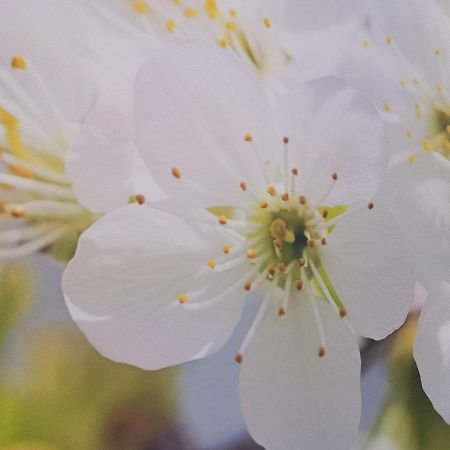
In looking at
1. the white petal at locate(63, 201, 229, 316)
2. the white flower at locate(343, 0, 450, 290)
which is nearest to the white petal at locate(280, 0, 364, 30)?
the white flower at locate(343, 0, 450, 290)

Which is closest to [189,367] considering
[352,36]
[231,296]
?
[231,296]

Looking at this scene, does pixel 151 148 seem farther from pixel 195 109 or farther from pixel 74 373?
pixel 74 373

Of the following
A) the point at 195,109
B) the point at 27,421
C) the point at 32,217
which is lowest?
the point at 27,421

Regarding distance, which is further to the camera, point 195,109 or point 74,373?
point 74,373

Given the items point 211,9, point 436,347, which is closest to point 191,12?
point 211,9

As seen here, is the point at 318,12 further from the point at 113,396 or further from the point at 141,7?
the point at 113,396

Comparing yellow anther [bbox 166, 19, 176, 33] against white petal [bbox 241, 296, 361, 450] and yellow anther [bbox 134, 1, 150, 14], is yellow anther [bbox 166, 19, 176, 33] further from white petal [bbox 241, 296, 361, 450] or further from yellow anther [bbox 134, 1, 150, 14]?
white petal [bbox 241, 296, 361, 450]
